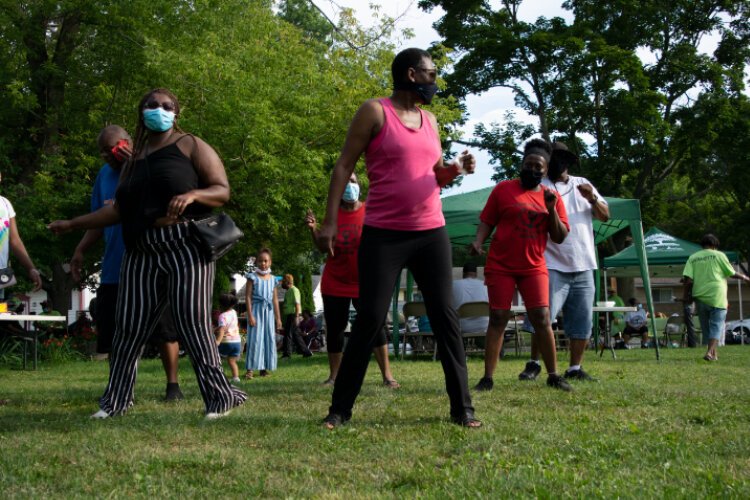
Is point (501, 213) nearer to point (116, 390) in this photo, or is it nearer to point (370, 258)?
point (370, 258)

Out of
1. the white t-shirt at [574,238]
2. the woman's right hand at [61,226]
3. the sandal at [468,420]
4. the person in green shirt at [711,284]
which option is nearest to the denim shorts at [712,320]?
the person in green shirt at [711,284]

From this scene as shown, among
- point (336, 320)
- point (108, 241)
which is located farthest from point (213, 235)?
point (336, 320)

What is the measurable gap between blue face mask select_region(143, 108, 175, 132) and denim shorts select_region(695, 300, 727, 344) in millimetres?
9597

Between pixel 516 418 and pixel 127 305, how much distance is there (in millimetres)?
2374

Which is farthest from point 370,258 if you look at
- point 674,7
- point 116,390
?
point 674,7

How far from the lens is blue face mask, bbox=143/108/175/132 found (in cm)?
521

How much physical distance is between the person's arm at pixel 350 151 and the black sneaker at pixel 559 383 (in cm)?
267

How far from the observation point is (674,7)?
Answer: 27.8 metres

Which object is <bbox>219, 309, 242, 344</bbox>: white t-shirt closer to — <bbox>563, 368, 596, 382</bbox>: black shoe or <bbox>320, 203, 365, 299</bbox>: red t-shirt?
<bbox>320, 203, 365, 299</bbox>: red t-shirt

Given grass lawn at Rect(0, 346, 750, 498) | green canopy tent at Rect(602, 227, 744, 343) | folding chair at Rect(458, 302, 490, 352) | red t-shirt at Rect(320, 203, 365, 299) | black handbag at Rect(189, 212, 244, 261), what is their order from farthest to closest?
1. green canopy tent at Rect(602, 227, 744, 343)
2. folding chair at Rect(458, 302, 490, 352)
3. red t-shirt at Rect(320, 203, 365, 299)
4. black handbag at Rect(189, 212, 244, 261)
5. grass lawn at Rect(0, 346, 750, 498)

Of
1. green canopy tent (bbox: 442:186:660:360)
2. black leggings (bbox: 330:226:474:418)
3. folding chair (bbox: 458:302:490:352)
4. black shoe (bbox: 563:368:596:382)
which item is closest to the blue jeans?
black shoe (bbox: 563:368:596:382)

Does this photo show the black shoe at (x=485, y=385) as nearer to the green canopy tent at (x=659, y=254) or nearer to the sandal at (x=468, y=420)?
the sandal at (x=468, y=420)

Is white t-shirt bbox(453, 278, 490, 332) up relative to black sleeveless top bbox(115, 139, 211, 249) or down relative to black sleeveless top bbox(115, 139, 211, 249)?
down

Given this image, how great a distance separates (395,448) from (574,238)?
408cm
